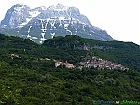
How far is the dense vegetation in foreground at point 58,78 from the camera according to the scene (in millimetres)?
63344

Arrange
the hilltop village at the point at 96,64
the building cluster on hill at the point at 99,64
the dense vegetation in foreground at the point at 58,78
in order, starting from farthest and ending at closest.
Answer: the building cluster on hill at the point at 99,64 → the hilltop village at the point at 96,64 → the dense vegetation in foreground at the point at 58,78

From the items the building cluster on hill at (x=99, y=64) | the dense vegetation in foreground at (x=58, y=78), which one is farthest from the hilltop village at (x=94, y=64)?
the dense vegetation in foreground at (x=58, y=78)

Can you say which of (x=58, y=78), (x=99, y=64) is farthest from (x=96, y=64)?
(x=58, y=78)

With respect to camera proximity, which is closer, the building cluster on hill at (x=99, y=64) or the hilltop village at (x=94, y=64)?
the hilltop village at (x=94, y=64)

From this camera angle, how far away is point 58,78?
267 feet

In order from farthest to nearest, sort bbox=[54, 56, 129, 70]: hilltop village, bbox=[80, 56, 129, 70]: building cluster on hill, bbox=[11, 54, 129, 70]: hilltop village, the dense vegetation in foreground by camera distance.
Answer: bbox=[80, 56, 129, 70]: building cluster on hill
bbox=[11, 54, 129, 70]: hilltop village
bbox=[54, 56, 129, 70]: hilltop village
the dense vegetation in foreground

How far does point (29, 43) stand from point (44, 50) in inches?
438

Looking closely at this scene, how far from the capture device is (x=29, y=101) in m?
55.6

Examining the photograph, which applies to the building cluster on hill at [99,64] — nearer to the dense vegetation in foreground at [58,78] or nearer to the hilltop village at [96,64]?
the hilltop village at [96,64]

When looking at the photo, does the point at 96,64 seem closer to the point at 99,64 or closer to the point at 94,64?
the point at 94,64

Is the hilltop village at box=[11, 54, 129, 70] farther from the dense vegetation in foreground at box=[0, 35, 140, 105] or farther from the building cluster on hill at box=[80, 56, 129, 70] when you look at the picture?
the dense vegetation in foreground at box=[0, 35, 140, 105]

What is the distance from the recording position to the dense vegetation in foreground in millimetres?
63344

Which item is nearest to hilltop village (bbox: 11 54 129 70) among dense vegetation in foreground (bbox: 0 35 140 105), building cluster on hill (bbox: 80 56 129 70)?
building cluster on hill (bbox: 80 56 129 70)

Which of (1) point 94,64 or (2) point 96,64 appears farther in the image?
(2) point 96,64
